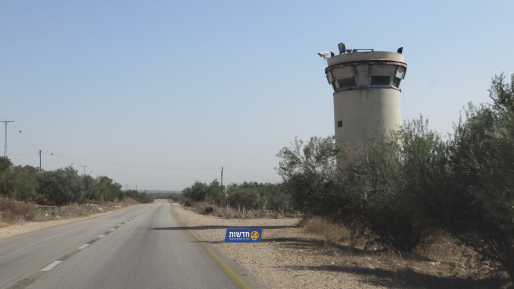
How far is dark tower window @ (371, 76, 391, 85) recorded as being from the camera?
26250mm

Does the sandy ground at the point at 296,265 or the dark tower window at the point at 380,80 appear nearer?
the sandy ground at the point at 296,265

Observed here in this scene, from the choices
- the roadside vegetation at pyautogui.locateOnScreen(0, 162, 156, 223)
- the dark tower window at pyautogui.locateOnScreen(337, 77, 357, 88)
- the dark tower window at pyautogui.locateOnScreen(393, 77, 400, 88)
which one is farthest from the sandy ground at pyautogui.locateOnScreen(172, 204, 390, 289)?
the roadside vegetation at pyautogui.locateOnScreen(0, 162, 156, 223)

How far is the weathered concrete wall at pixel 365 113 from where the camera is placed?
2569 cm

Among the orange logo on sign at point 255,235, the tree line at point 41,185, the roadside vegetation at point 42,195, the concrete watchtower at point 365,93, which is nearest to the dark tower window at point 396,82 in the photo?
the concrete watchtower at point 365,93

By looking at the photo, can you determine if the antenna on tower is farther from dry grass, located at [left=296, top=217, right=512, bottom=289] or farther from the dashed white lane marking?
the dashed white lane marking

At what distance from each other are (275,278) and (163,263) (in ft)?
11.1

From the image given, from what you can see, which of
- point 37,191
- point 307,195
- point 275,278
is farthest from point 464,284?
point 37,191

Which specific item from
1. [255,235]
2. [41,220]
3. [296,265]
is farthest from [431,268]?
[41,220]

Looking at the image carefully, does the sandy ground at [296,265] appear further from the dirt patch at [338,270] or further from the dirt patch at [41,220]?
the dirt patch at [41,220]

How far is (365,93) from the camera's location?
85.4ft

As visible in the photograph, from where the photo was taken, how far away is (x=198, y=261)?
11.3 m

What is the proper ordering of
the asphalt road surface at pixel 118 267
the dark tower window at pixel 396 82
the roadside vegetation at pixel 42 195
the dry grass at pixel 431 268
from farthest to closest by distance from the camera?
the roadside vegetation at pixel 42 195 → the dark tower window at pixel 396 82 → the dry grass at pixel 431 268 → the asphalt road surface at pixel 118 267

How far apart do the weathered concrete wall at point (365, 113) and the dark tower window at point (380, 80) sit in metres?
0.47

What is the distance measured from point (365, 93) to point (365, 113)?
50.8 inches
